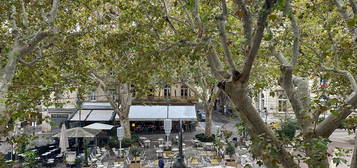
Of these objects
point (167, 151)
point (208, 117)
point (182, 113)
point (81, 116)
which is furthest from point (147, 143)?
point (81, 116)

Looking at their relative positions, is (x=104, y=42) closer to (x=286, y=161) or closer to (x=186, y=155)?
(x=286, y=161)

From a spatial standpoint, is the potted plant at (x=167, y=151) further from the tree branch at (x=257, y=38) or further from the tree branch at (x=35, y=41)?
the tree branch at (x=257, y=38)

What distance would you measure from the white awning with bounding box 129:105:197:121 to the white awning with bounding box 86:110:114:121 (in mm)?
1709

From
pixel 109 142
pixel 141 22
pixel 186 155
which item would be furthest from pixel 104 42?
pixel 109 142

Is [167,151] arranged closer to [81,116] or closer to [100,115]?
[100,115]

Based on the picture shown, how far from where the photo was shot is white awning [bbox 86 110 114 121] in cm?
2390

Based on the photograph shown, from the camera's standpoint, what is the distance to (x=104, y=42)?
8.01 metres

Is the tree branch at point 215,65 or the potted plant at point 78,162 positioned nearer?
the tree branch at point 215,65

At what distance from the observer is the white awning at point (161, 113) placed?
78.5 feet

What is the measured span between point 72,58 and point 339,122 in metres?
7.52

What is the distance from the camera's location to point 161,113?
24.7m

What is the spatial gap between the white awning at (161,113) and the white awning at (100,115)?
1.71 meters

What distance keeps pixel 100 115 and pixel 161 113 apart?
4.96m

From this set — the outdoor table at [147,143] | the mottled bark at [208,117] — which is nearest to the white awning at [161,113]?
the mottled bark at [208,117]
